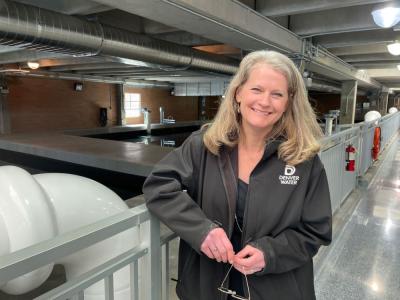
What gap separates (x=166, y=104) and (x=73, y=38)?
11.1 m

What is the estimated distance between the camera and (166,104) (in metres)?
13.8

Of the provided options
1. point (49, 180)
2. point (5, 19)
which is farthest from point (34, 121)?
point (49, 180)

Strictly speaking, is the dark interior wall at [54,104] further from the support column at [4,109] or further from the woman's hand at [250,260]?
the woman's hand at [250,260]

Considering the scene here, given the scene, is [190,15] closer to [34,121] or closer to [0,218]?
[0,218]

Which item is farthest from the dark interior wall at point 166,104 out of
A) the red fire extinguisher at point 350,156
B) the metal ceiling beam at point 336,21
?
the red fire extinguisher at point 350,156

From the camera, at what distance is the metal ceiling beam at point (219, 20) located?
2.17 m

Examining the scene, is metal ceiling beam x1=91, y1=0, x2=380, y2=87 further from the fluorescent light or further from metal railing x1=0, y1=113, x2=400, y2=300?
metal railing x1=0, y1=113, x2=400, y2=300

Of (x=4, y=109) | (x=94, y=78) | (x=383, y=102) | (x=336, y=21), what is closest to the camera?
(x=336, y=21)

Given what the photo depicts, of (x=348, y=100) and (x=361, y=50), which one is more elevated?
(x=361, y=50)

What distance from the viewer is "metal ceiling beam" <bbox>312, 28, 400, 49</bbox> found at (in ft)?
13.3

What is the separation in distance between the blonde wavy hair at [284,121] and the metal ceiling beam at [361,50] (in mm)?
5255

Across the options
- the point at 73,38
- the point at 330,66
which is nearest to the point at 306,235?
the point at 73,38

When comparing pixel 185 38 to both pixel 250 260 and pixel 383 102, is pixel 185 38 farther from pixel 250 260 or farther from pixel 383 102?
pixel 383 102

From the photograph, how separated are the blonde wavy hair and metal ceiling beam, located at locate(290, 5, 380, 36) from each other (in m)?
2.91
